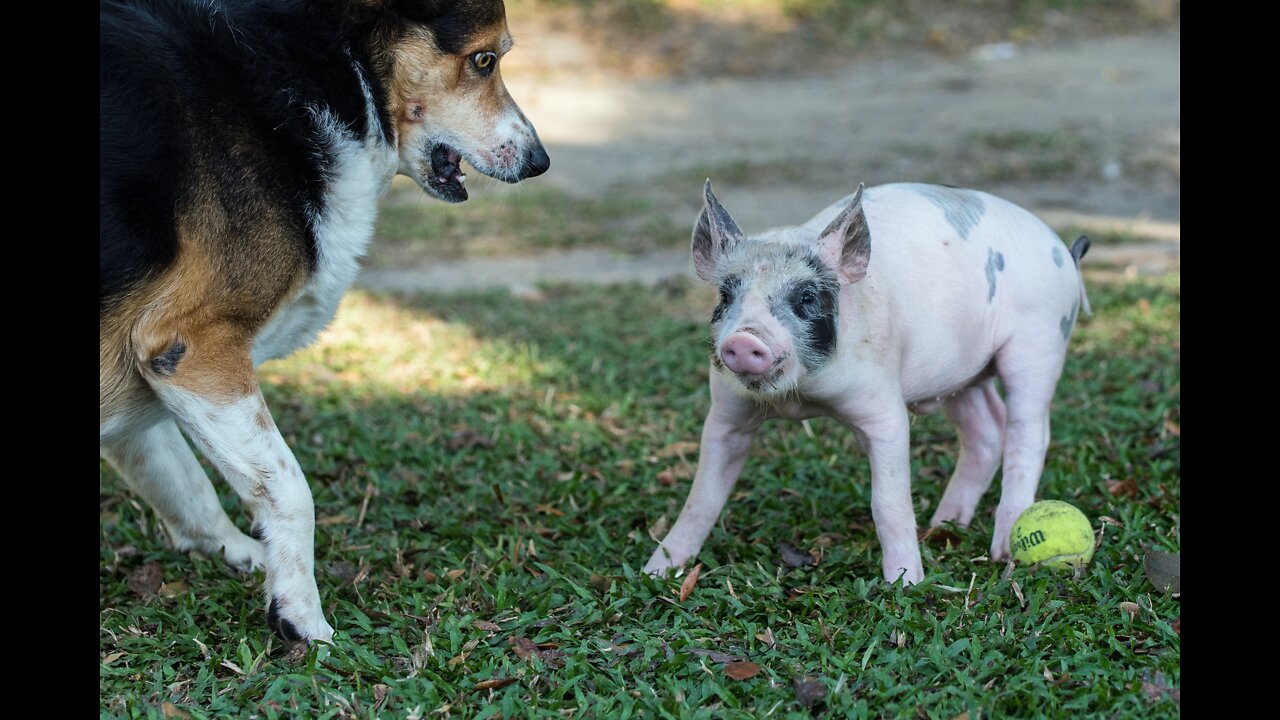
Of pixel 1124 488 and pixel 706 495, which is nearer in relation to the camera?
pixel 706 495

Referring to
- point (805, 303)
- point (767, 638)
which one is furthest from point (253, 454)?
point (805, 303)

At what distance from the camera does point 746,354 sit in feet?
12.3

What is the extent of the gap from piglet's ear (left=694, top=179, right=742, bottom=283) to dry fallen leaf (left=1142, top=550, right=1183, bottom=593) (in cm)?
160

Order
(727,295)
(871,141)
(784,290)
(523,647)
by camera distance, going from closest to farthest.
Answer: (523,647) < (784,290) < (727,295) < (871,141)

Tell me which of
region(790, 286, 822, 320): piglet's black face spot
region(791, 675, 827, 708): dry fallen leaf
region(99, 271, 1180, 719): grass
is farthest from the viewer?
region(790, 286, 822, 320): piglet's black face spot

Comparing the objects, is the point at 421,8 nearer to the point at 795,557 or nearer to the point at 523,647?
the point at 523,647

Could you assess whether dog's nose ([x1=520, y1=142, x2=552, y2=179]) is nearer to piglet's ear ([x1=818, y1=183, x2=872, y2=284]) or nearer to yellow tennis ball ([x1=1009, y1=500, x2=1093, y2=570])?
piglet's ear ([x1=818, y1=183, x2=872, y2=284])

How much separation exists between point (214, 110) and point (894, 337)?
2146mm

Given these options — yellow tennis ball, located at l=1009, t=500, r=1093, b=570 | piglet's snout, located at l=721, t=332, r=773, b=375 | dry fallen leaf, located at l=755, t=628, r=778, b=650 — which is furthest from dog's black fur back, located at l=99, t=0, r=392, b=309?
yellow tennis ball, located at l=1009, t=500, r=1093, b=570

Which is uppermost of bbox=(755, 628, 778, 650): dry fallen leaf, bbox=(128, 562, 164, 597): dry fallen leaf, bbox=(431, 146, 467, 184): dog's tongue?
bbox=(431, 146, 467, 184): dog's tongue

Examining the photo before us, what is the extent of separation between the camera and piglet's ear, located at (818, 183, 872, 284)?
4.02m
